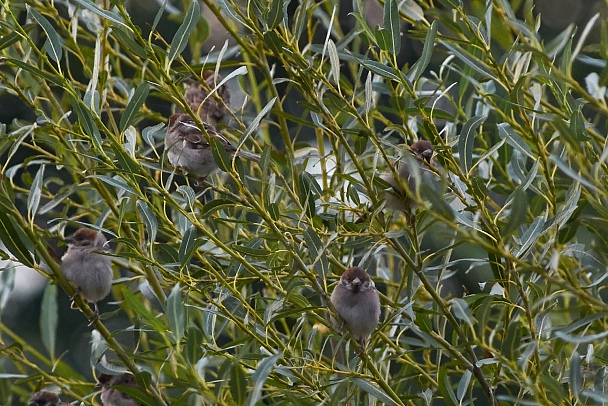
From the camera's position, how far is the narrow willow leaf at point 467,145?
1524 millimetres

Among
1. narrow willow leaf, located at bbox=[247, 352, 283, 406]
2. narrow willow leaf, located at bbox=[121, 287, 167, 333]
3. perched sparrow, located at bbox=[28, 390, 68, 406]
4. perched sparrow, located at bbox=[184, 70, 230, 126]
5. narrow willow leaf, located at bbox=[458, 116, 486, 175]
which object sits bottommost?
perched sparrow, located at bbox=[28, 390, 68, 406]

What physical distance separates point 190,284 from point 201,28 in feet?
3.26

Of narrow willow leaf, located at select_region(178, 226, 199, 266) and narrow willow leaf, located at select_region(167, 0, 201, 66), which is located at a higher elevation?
narrow willow leaf, located at select_region(167, 0, 201, 66)

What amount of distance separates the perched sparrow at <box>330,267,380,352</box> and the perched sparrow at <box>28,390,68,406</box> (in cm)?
73

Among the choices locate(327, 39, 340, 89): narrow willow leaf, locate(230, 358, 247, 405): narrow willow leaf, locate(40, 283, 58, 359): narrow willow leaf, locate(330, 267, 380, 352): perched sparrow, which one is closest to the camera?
locate(230, 358, 247, 405): narrow willow leaf

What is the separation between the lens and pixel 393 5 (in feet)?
5.10

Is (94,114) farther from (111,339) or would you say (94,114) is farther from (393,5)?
(393,5)

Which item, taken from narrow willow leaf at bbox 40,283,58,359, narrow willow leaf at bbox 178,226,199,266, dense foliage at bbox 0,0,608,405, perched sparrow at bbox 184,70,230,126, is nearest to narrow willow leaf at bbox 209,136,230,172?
dense foliage at bbox 0,0,608,405

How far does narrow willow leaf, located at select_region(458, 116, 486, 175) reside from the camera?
152 cm

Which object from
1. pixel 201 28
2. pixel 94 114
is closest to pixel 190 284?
pixel 94 114

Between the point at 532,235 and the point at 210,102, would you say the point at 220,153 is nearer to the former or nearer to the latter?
the point at 532,235

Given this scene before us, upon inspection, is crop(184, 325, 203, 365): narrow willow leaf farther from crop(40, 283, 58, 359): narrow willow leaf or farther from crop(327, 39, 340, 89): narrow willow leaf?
crop(40, 283, 58, 359): narrow willow leaf

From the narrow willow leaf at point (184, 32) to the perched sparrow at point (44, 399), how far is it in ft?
3.28

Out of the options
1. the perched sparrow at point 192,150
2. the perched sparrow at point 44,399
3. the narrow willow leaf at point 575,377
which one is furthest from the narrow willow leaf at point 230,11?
the perched sparrow at point 44,399
